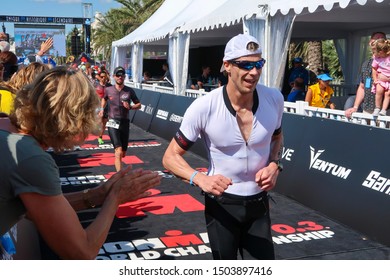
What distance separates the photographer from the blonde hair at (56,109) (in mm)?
1936

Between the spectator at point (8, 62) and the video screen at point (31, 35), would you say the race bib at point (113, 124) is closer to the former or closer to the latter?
the spectator at point (8, 62)

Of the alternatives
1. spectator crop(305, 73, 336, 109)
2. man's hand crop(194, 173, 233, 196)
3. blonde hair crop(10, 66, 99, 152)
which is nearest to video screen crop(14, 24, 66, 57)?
spectator crop(305, 73, 336, 109)

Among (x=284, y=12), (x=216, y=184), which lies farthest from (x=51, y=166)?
(x=284, y=12)

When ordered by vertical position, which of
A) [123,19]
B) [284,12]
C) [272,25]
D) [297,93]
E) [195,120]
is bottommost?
[297,93]

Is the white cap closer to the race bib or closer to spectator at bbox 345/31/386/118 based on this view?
spectator at bbox 345/31/386/118

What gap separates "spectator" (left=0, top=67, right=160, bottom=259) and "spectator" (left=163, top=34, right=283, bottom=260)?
109 centimetres

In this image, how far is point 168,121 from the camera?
13328 millimetres

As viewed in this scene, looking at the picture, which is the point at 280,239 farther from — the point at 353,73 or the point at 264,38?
the point at 353,73

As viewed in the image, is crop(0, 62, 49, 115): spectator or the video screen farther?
the video screen

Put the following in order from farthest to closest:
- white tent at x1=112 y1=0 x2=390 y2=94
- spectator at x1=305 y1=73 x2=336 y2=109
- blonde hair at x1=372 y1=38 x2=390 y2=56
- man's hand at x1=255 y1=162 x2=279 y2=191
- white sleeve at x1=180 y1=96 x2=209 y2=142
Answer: white tent at x1=112 y1=0 x2=390 y2=94 → spectator at x1=305 y1=73 x2=336 y2=109 → blonde hair at x1=372 y1=38 x2=390 y2=56 → white sleeve at x1=180 y1=96 x2=209 y2=142 → man's hand at x1=255 y1=162 x2=279 y2=191

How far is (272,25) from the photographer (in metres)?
9.70

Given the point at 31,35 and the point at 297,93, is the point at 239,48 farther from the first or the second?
the point at 31,35

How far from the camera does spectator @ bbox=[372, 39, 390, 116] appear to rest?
6977mm

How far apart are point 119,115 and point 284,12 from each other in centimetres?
363
